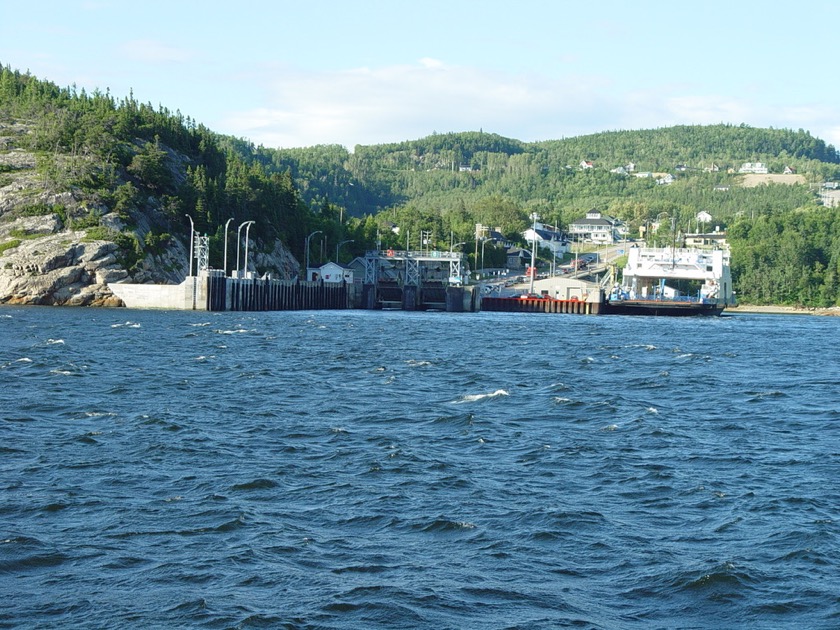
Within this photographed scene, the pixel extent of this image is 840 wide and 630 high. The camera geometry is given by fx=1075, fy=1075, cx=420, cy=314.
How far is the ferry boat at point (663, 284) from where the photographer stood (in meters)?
124

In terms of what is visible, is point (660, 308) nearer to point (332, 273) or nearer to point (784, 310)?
point (332, 273)

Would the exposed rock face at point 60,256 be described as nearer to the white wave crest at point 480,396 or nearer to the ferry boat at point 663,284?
the ferry boat at point 663,284

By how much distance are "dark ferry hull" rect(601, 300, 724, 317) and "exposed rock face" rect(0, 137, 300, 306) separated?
163ft

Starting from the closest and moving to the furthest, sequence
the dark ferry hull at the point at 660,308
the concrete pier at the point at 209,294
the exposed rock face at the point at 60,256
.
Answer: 1. the concrete pier at the point at 209,294
2. the exposed rock face at the point at 60,256
3. the dark ferry hull at the point at 660,308

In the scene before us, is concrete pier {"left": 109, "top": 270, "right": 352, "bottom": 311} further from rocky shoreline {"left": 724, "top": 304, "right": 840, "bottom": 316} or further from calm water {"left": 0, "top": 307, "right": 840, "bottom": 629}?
rocky shoreline {"left": 724, "top": 304, "right": 840, "bottom": 316}

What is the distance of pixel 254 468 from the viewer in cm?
2375

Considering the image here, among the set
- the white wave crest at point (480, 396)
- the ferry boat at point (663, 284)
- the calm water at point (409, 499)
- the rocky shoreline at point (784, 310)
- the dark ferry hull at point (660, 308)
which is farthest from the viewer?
the rocky shoreline at point (784, 310)

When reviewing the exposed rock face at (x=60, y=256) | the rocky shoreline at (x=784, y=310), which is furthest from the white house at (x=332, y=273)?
the rocky shoreline at (x=784, y=310)

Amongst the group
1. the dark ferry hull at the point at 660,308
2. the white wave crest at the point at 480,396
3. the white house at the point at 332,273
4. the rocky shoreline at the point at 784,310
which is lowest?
the rocky shoreline at the point at 784,310

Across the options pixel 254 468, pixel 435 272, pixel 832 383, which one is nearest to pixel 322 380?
pixel 254 468

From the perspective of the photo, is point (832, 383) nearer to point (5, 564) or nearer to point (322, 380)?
point (322, 380)

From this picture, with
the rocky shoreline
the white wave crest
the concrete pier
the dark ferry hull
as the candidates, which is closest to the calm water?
the white wave crest

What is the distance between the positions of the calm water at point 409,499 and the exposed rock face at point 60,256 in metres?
55.4

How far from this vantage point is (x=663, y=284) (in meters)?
128
